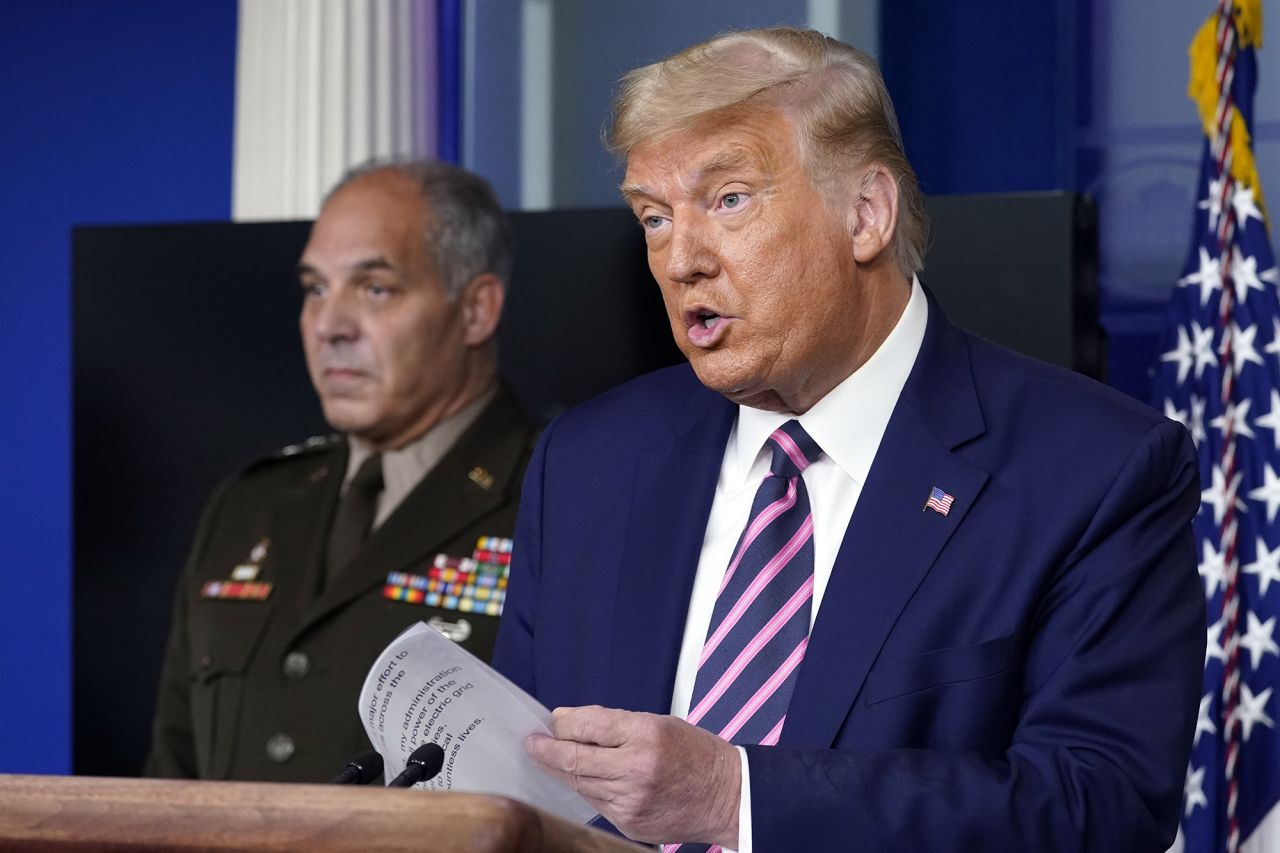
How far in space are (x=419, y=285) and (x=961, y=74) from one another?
122 centimetres

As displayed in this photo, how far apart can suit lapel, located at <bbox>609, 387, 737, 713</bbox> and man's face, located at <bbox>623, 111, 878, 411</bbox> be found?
134mm

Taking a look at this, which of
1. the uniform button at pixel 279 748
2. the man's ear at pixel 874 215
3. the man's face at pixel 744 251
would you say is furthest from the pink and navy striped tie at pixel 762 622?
the uniform button at pixel 279 748

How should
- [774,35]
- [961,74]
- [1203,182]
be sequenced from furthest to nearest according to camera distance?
[961,74] → [1203,182] → [774,35]

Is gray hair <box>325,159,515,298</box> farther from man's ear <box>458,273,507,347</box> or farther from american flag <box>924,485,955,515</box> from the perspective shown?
american flag <box>924,485,955,515</box>

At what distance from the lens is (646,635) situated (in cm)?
178

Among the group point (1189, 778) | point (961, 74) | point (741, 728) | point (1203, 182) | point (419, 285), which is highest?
point (961, 74)

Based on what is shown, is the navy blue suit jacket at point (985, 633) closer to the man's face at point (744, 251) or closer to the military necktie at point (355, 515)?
the man's face at point (744, 251)

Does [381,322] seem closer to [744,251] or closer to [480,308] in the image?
[480,308]

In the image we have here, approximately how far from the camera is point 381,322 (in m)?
3.03

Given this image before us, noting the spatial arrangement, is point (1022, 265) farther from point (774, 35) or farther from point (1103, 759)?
point (1103, 759)

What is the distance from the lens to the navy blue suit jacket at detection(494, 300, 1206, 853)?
5.01 feet

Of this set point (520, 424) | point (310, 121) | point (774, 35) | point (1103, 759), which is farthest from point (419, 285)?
point (1103, 759)

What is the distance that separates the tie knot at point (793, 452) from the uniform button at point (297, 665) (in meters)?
1.30

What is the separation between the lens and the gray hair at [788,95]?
1793mm
